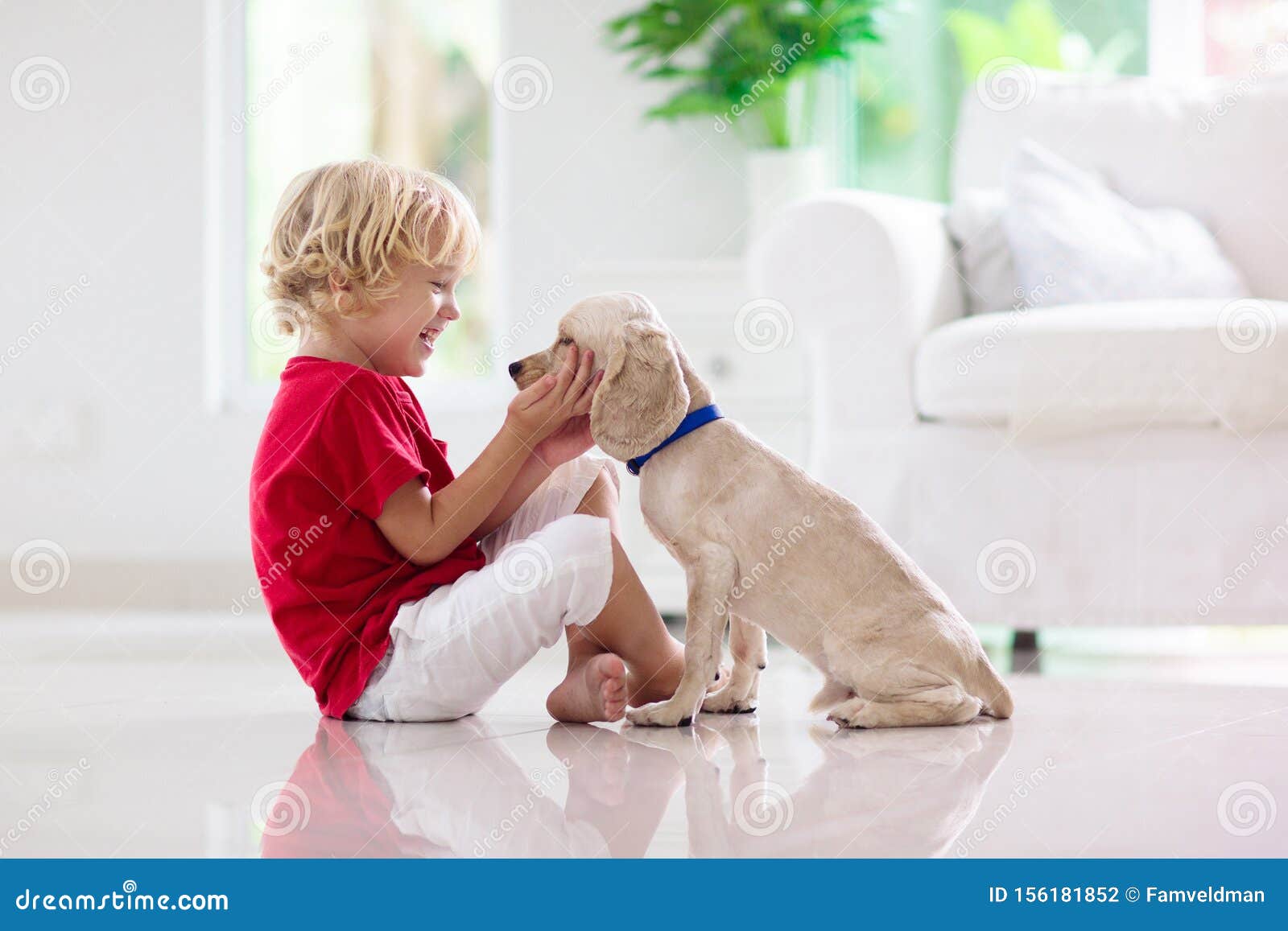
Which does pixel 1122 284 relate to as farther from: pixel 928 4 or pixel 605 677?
pixel 928 4

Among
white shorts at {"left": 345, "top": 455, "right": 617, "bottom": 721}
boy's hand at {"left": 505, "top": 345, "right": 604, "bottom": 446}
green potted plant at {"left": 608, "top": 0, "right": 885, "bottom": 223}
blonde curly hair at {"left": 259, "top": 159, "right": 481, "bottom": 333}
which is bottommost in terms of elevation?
white shorts at {"left": 345, "top": 455, "right": 617, "bottom": 721}

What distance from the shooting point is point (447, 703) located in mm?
1750

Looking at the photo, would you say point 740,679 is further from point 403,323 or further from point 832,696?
point 403,323

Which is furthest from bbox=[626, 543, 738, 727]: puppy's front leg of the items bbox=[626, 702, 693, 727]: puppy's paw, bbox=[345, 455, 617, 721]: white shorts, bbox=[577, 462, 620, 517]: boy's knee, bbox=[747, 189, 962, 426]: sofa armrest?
bbox=[747, 189, 962, 426]: sofa armrest

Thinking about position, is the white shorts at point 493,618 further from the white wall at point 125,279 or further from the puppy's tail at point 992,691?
the white wall at point 125,279

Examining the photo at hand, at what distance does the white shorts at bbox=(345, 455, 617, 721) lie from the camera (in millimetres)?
1626

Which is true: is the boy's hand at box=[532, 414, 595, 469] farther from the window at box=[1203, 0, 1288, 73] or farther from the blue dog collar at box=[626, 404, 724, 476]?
the window at box=[1203, 0, 1288, 73]

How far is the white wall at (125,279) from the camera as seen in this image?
450 centimetres

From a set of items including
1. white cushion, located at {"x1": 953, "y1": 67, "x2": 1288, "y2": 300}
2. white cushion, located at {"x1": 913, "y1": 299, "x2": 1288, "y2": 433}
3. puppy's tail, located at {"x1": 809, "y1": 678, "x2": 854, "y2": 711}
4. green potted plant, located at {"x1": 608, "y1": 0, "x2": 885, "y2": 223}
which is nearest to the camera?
puppy's tail, located at {"x1": 809, "y1": 678, "x2": 854, "y2": 711}

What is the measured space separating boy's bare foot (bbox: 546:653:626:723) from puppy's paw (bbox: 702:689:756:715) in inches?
6.3

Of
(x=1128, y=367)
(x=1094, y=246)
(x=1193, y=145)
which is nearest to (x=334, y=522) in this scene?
(x=1128, y=367)

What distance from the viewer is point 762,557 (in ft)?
5.39

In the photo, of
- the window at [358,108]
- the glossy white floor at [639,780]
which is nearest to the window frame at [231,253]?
the window at [358,108]
